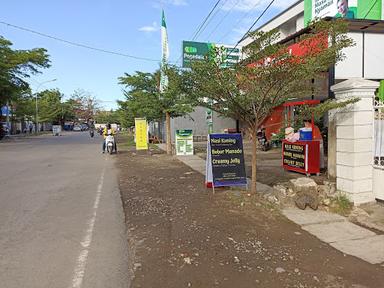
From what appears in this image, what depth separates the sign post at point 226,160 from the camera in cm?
916

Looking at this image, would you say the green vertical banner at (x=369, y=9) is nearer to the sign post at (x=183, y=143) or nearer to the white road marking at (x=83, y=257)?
the sign post at (x=183, y=143)

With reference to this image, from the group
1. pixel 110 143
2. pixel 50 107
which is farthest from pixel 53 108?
pixel 110 143

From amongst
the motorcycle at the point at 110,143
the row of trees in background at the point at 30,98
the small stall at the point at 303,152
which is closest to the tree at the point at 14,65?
the row of trees in background at the point at 30,98

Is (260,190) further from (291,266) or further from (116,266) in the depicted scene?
(116,266)

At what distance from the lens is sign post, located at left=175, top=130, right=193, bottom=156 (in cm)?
1953

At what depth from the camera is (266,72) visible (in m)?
7.30

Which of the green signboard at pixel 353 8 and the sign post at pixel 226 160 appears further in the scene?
the green signboard at pixel 353 8

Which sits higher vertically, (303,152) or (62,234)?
(303,152)

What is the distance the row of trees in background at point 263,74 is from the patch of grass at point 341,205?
5.79 ft

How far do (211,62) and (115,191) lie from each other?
4484 mm

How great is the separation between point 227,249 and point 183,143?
14305 mm

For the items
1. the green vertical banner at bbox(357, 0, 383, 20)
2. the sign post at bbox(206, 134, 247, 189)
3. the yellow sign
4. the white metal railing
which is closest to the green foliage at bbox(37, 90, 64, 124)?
the yellow sign

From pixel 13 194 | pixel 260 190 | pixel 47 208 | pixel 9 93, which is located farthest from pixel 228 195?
pixel 9 93

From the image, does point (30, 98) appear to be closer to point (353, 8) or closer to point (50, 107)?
point (50, 107)
